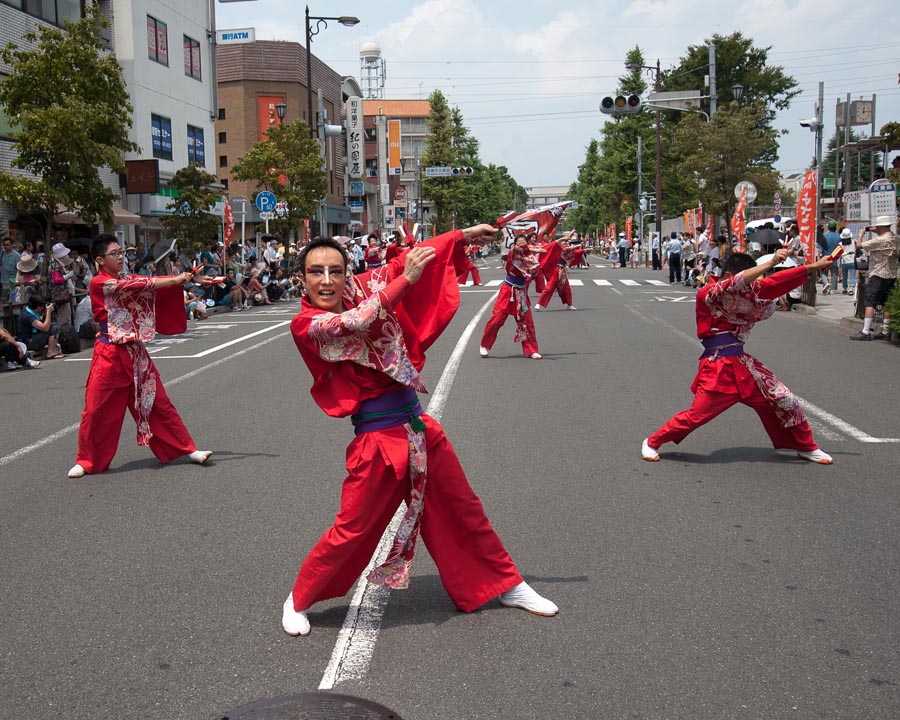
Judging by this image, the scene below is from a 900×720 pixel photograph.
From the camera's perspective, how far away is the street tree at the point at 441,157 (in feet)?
249

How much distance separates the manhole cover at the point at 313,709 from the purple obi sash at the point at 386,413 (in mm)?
1072

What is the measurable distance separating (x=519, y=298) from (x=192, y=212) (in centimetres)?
1605

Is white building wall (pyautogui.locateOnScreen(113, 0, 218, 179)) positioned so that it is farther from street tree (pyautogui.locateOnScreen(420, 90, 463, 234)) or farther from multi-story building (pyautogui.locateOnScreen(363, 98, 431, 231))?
street tree (pyautogui.locateOnScreen(420, 90, 463, 234))

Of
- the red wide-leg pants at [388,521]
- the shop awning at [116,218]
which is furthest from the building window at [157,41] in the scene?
the red wide-leg pants at [388,521]

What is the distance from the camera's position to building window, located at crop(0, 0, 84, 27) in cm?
2345

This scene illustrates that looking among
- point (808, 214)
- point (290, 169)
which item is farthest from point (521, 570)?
point (290, 169)

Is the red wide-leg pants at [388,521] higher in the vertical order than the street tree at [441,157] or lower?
lower

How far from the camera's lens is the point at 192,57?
3475 centimetres

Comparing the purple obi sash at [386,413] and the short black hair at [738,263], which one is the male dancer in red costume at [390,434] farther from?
the short black hair at [738,263]

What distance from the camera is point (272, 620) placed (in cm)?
402

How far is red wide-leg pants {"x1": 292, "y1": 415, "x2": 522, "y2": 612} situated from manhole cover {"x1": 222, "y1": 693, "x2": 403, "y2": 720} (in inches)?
24.4

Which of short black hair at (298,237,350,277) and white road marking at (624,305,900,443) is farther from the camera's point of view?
white road marking at (624,305,900,443)

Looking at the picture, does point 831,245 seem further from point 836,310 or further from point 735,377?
point 735,377

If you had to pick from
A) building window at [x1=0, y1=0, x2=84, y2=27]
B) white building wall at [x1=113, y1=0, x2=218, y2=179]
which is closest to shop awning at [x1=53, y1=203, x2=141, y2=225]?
white building wall at [x1=113, y1=0, x2=218, y2=179]
